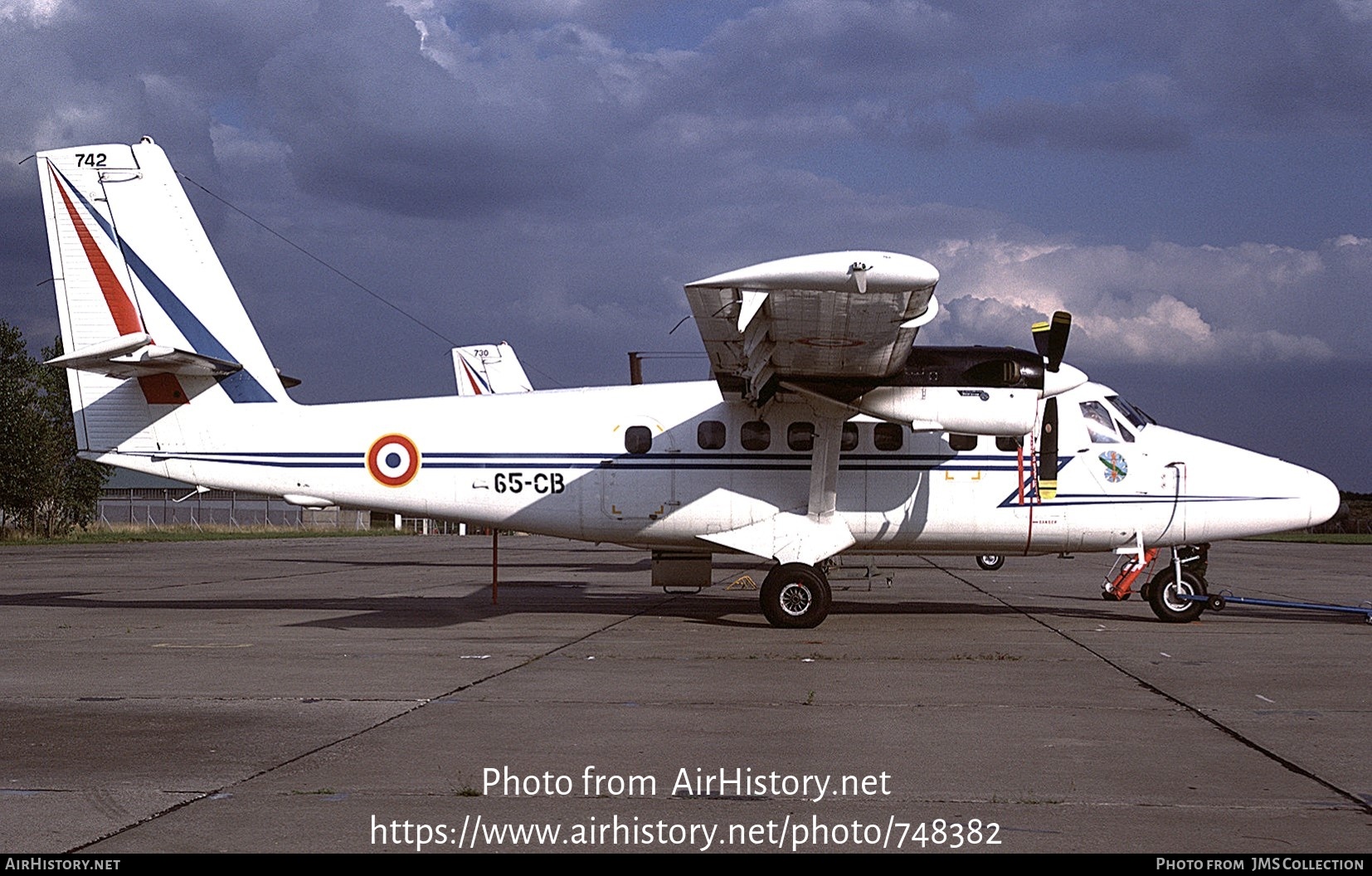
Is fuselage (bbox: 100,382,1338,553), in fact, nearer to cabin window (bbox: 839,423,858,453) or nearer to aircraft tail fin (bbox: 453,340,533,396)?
cabin window (bbox: 839,423,858,453)

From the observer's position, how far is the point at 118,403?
1562cm

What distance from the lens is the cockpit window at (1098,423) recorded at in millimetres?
15602

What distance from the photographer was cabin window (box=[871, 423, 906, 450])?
15.4m

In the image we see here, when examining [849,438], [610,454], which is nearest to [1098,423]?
[849,438]

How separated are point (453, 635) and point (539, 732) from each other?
6.46 meters

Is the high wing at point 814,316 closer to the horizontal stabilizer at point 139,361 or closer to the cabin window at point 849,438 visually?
the cabin window at point 849,438

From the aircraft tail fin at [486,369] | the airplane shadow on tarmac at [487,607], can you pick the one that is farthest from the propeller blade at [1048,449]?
the aircraft tail fin at [486,369]

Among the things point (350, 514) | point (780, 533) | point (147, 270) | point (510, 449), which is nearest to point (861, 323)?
point (780, 533)

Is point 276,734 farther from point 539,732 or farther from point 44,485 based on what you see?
point 44,485

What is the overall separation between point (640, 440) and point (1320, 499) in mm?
9177

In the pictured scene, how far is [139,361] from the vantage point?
14789 millimetres

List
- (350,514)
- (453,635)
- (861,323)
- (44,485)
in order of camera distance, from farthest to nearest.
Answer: (350,514), (44,485), (453,635), (861,323)

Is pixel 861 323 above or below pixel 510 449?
above

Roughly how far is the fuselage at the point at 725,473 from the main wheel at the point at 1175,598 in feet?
2.37
